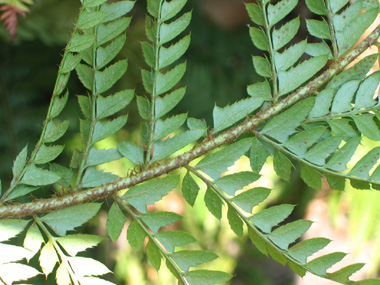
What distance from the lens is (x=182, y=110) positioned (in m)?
2.39

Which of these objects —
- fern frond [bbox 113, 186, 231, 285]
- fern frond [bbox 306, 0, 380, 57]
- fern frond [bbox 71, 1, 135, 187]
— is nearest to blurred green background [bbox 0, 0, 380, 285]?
fern frond [bbox 71, 1, 135, 187]

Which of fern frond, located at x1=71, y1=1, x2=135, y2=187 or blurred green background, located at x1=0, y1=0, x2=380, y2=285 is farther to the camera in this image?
blurred green background, located at x1=0, y1=0, x2=380, y2=285

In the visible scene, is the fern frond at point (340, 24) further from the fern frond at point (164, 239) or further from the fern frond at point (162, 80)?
the fern frond at point (164, 239)

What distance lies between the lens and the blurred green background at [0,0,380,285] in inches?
82.3

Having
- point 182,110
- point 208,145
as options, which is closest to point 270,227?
point 208,145

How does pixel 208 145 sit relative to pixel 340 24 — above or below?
below

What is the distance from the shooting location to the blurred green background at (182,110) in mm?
2090

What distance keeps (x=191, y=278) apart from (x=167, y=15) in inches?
23.4

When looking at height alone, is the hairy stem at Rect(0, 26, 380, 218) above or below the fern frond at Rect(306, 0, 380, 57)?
below

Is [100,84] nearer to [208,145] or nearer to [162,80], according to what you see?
[162,80]

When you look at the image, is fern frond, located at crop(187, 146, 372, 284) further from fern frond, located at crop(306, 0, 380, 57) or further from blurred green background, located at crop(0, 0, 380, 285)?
blurred green background, located at crop(0, 0, 380, 285)

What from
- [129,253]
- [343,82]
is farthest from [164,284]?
[343,82]

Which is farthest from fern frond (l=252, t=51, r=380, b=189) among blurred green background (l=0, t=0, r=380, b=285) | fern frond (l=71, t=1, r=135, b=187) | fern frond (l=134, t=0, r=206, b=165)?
blurred green background (l=0, t=0, r=380, b=285)

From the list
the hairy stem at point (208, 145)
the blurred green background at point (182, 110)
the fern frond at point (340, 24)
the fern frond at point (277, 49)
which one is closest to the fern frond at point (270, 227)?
the hairy stem at point (208, 145)
